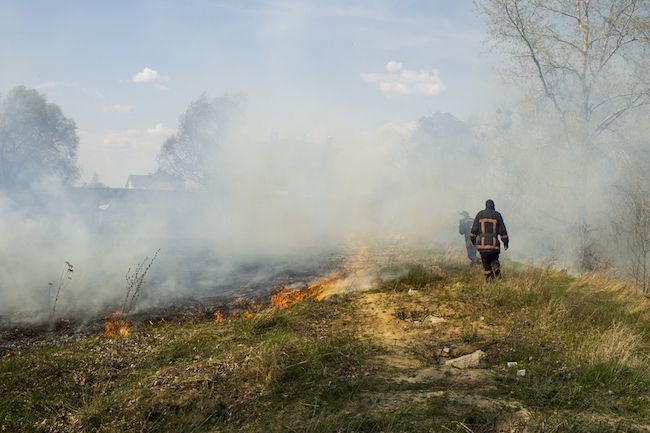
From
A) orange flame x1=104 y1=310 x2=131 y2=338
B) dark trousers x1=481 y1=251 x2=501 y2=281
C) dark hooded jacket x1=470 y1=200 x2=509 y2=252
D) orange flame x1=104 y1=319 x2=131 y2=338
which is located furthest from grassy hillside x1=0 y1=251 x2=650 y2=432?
dark hooded jacket x1=470 y1=200 x2=509 y2=252

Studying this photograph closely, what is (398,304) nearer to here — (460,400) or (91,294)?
(460,400)

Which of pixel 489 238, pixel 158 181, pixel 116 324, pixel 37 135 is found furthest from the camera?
pixel 158 181

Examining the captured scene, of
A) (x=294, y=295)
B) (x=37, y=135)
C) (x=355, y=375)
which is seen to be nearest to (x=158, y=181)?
(x=37, y=135)

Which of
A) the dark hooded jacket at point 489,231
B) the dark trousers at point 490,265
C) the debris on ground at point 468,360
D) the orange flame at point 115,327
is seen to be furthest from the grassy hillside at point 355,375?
the dark hooded jacket at point 489,231

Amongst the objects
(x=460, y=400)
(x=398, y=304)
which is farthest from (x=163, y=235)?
(x=460, y=400)

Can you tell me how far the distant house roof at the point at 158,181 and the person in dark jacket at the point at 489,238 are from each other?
30868 millimetres

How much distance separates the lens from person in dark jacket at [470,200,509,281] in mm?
8766

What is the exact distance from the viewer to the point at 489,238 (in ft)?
28.8

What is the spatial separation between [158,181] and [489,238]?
126 ft

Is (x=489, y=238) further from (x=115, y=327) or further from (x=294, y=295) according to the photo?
(x=115, y=327)

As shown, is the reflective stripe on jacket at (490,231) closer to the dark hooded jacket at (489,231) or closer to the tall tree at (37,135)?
the dark hooded jacket at (489,231)

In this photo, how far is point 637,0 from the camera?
41.2 ft

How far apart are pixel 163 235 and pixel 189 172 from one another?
1975 cm

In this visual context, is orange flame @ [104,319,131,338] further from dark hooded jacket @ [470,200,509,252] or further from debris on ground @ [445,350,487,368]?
dark hooded jacket @ [470,200,509,252]
